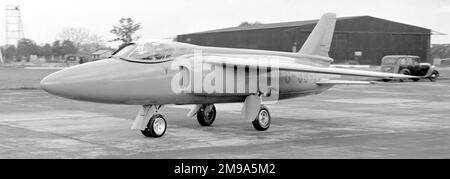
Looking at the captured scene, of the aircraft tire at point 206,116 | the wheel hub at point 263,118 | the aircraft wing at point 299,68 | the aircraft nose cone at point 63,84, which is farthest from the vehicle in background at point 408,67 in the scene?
the aircraft nose cone at point 63,84

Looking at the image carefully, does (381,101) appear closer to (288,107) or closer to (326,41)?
(288,107)

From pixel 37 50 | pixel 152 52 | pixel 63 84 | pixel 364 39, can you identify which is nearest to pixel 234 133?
pixel 152 52

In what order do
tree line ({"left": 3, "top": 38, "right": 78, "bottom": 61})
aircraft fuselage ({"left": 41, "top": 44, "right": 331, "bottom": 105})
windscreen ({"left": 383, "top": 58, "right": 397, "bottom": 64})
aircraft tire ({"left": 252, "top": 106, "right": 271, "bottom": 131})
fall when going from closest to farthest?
aircraft fuselage ({"left": 41, "top": 44, "right": 331, "bottom": 105})
aircraft tire ({"left": 252, "top": 106, "right": 271, "bottom": 131})
windscreen ({"left": 383, "top": 58, "right": 397, "bottom": 64})
tree line ({"left": 3, "top": 38, "right": 78, "bottom": 61})

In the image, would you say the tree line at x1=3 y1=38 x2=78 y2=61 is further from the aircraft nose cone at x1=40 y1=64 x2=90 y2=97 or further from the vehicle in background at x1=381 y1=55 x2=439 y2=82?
the aircraft nose cone at x1=40 y1=64 x2=90 y2=97

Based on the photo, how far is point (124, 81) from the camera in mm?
11719

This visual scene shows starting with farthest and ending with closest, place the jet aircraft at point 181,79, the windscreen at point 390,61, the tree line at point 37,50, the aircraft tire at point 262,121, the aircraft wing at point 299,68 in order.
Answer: the tree line at point 37,50 < the windscreen at point 390,61 < the aircraft tire at point 262,121 < the aircraft wing at point 299,68 < the jet aircraft at point 181,79

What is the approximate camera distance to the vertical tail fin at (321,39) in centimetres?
1673

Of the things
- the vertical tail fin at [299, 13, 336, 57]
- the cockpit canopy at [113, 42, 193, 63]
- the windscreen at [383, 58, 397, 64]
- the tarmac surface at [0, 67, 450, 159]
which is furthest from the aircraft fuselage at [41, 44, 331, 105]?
the windscreen at [383, 58, 397, 64]

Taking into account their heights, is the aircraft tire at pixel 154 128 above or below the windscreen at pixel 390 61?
below

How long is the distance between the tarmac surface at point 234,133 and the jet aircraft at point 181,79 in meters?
0.59

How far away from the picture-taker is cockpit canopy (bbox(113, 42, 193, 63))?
39.9ft

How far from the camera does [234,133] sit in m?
13.4

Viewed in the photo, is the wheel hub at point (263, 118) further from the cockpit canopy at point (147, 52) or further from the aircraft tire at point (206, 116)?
the cockpit canopy at point (147, 52)
